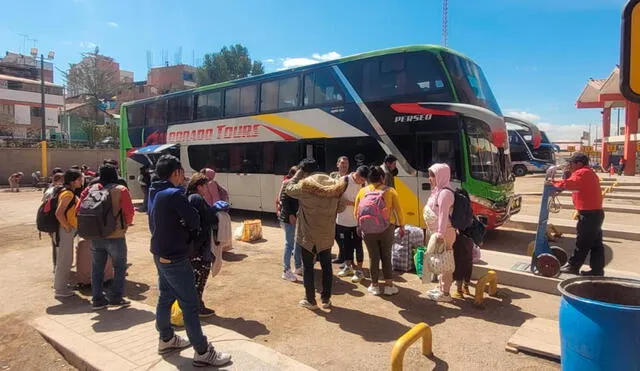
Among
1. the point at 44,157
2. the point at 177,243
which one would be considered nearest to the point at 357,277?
the point at 177,243

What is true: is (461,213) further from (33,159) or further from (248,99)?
(33,159)

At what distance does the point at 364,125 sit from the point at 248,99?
12.7ft

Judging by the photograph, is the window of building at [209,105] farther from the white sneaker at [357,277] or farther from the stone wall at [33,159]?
the stone wall at [33,159]

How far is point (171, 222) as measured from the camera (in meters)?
3.39

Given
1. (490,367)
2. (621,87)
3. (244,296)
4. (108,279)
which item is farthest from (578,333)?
(108,279)

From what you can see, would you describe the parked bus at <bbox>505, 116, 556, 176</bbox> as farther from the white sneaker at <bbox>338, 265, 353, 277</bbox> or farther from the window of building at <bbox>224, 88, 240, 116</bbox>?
the white sneaker at <bbox>338, 265, 353, 277</bbox>

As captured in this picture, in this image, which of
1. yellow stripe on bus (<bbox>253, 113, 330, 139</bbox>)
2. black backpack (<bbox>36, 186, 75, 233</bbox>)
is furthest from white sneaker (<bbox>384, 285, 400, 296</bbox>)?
yellow stripe on bus (<bbox>253, 113, 330, 139</bbox>)

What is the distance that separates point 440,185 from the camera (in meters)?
4.87

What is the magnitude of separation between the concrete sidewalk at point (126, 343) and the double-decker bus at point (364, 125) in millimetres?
5429

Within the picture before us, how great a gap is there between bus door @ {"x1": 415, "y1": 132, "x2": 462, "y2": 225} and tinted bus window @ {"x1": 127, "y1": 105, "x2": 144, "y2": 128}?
10.6m

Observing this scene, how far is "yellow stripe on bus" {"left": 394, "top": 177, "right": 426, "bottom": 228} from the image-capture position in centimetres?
850

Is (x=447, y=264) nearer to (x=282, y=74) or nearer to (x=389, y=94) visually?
(x=389, y=94)

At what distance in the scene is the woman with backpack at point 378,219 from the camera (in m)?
5.12

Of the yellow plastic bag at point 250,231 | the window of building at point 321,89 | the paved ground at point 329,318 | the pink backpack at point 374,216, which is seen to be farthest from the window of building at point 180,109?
the pink backpack at point 374,216
